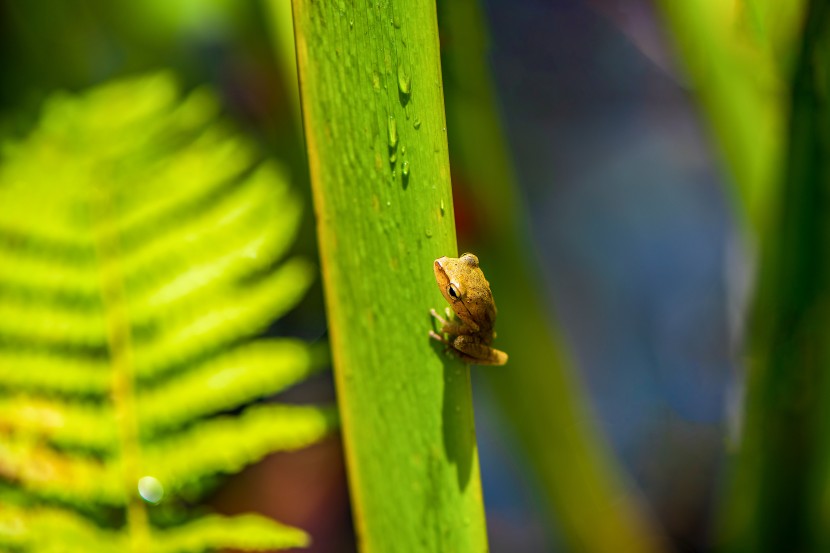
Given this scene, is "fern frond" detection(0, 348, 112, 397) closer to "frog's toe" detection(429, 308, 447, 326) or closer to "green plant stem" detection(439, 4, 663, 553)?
"frog's toe" detection(429, 308, 447, 326)

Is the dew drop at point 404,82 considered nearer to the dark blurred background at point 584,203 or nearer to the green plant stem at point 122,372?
the green plant stem at point 122,372

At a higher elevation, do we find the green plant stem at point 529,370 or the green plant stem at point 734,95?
the green plant stem at point 734,95

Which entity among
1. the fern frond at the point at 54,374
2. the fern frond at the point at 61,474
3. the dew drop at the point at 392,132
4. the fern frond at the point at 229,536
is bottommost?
the fern frond at the point at 229,536

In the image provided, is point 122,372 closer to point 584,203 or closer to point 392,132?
point 392,132

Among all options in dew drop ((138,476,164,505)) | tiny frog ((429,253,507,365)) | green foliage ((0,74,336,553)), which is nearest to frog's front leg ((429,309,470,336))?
tiny frog ((429,253,507,365))

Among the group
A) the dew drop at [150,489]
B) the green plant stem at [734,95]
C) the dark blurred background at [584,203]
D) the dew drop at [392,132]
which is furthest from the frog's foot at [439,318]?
the dark blurred background at [584,203]
